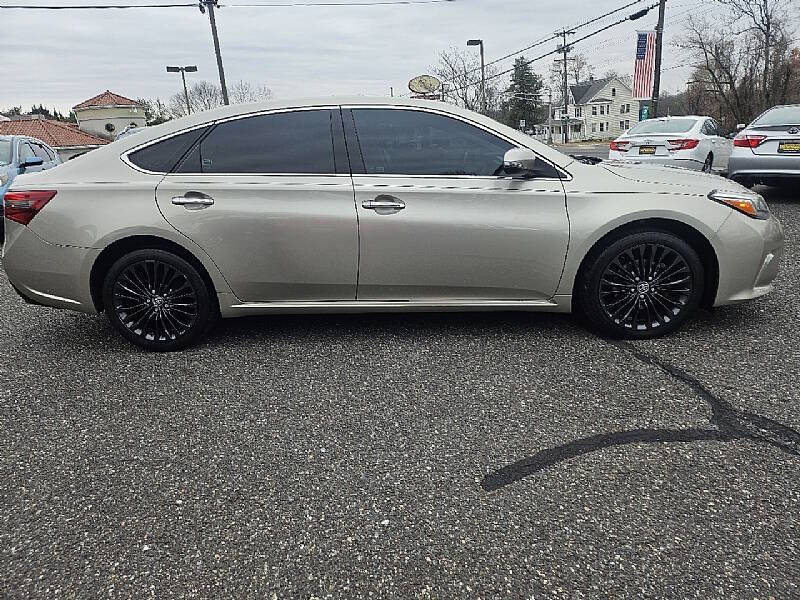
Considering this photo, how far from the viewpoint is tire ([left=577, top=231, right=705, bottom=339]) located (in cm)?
382

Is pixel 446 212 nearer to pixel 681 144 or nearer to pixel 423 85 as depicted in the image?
pixel 681 144

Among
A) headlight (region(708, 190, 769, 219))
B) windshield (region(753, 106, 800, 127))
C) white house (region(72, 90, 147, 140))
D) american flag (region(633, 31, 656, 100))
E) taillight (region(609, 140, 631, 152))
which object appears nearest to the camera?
headlight (region(708, 190, 769, 219))

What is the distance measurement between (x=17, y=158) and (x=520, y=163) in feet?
27.5

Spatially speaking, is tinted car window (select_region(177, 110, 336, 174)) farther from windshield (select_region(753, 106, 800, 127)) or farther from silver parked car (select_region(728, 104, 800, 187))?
windshield (select_region(753, 106, 800, 127))

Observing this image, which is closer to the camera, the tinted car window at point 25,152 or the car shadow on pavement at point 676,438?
the car shadow on pavement at point 676,438

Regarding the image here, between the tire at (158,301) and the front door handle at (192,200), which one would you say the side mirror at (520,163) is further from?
the tire at (158,301)

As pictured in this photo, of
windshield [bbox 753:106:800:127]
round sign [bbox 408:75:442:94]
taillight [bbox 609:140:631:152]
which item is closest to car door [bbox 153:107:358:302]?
windshield [bbox 753:106:800:127]

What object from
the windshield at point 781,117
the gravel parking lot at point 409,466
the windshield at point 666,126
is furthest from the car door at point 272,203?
the windshield at point 666,126

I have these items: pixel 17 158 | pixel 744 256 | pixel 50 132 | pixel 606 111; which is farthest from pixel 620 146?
pixel 606 111

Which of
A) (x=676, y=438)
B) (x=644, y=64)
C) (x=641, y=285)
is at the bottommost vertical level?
(x=676, y=438)

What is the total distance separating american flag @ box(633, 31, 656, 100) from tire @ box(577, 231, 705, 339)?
22.9 metres

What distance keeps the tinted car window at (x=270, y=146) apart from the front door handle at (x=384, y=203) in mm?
317

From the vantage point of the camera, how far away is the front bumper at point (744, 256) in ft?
12.5

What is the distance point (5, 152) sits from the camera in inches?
349
